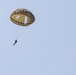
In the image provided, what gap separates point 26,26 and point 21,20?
103 cm

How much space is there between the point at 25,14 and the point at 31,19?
1.44 metres

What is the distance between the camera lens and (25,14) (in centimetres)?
7212

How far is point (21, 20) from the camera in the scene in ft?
243

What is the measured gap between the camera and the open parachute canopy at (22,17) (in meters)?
72.1

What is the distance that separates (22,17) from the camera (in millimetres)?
73188

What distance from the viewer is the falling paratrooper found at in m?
72.1

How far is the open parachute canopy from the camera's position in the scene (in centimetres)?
7212

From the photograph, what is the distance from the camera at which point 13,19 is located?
74062 mm

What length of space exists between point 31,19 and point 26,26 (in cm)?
154

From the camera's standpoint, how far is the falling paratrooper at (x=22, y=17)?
72125 mm

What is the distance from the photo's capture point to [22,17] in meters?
73.2

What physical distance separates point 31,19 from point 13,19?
2527 mm

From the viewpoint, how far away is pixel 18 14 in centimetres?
7244
